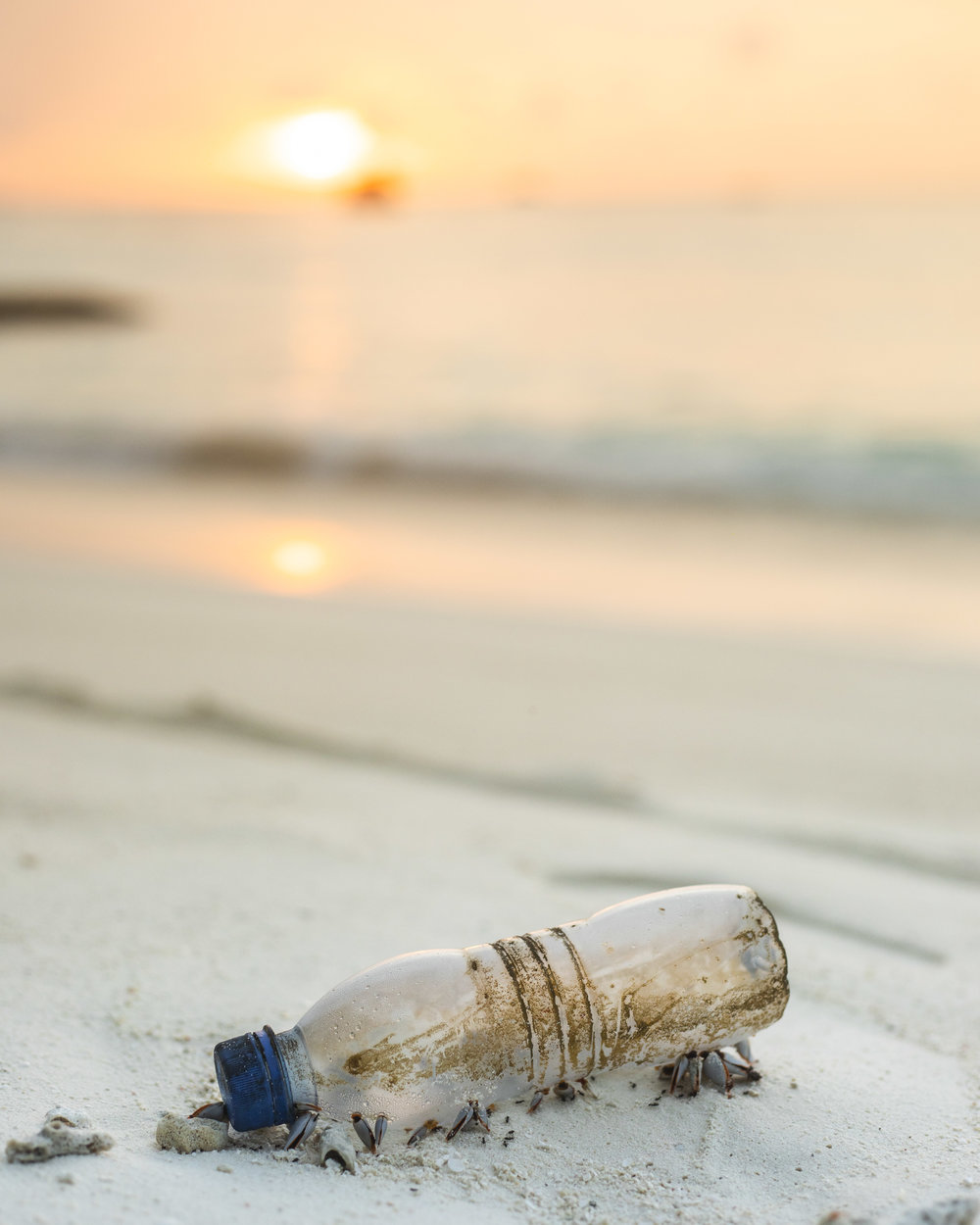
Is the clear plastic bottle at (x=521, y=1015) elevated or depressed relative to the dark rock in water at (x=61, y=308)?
depressed

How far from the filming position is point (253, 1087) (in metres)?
1.46

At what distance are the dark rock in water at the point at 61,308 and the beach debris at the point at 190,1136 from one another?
2263 cm

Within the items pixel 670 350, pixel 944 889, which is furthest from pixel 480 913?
pixel 670 350

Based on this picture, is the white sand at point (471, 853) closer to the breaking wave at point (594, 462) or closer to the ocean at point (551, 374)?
the breaking wave at point (594, 462)

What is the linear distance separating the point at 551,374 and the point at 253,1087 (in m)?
15.1

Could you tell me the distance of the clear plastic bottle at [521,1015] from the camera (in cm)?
151

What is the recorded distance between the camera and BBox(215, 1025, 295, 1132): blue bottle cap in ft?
4.79

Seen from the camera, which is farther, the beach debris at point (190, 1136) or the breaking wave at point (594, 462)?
the breaking wave at point (594, 462)

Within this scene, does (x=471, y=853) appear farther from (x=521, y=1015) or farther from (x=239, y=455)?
(x=239, y=455)

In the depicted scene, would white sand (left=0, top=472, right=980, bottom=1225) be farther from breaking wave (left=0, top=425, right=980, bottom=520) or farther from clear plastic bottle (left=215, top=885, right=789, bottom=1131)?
breaking wave (left=0, top=425, right=980, bottom=520)

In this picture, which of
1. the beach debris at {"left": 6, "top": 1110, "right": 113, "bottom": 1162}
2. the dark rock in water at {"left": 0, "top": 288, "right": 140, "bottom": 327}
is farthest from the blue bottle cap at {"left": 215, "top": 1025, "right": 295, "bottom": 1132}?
the dark rock in water at {"left": 0, "top": 288, "right": 140, "bottom": 327}

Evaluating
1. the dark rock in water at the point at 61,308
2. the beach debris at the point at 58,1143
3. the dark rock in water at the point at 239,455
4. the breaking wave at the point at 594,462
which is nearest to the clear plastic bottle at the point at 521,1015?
the beach debris at the point at 58,1143

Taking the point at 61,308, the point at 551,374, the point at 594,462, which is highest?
the point at 61,308

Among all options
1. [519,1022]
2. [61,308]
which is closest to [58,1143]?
[519,1022]
